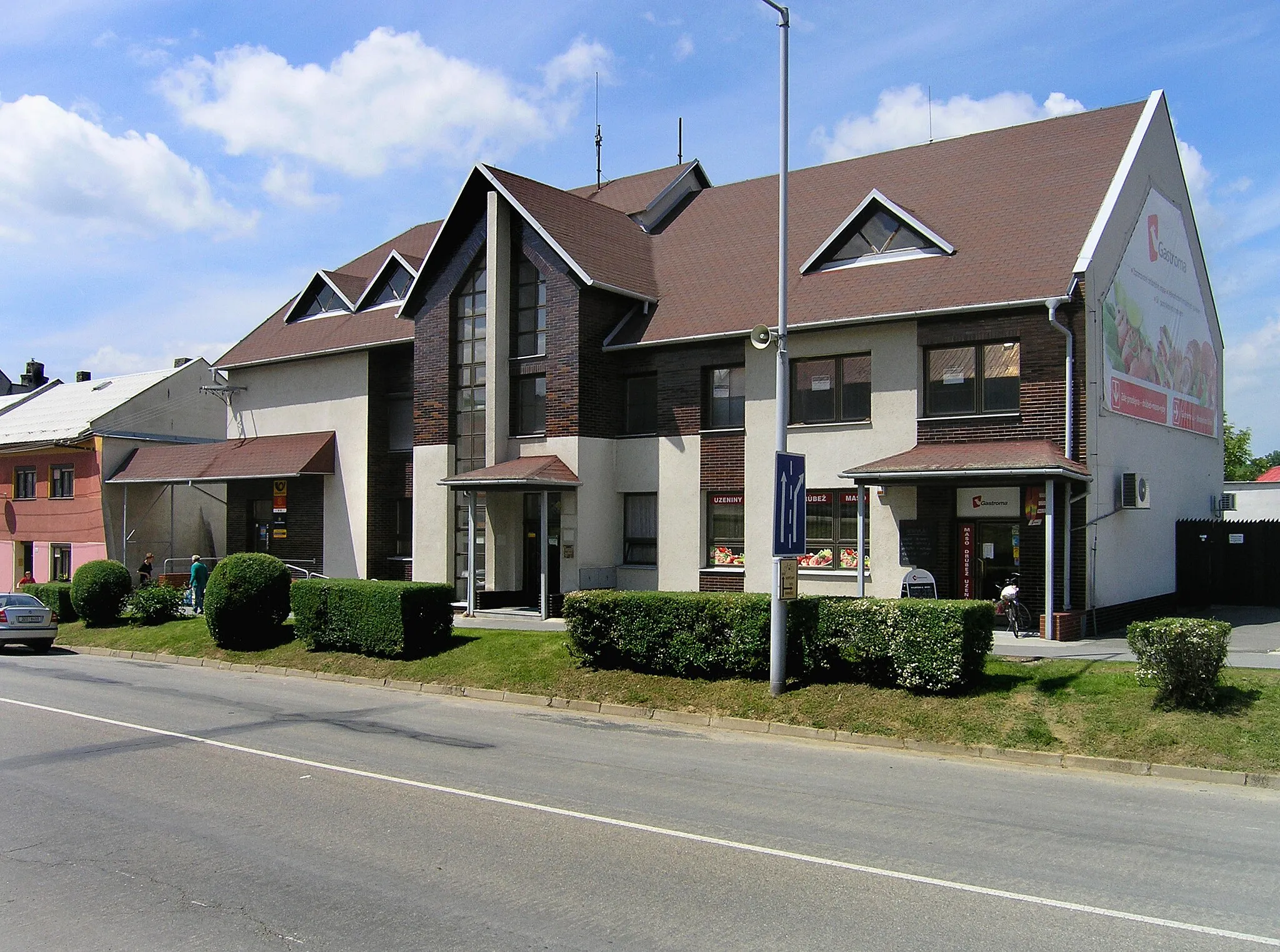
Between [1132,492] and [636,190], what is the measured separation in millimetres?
16170

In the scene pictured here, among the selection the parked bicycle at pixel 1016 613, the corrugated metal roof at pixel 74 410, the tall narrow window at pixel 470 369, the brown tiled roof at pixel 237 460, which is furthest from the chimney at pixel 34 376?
the parked bicycle at pixel 1016 613

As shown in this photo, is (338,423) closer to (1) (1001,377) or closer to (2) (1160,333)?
(1) (1001,377)

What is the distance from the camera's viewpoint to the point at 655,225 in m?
28.6

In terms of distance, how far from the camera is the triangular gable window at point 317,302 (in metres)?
31.5

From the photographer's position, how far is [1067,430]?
60.8 feet

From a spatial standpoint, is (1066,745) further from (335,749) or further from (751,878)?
(335,749)

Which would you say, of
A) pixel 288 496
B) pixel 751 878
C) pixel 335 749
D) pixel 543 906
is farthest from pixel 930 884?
pixel 288 496

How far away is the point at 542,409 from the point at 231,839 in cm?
1761

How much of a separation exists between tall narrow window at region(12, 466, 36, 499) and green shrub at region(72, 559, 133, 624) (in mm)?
13824

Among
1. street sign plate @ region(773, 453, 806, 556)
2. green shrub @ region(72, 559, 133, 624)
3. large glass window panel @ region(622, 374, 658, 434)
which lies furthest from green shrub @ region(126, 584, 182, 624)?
street sign plate @ region(773, 453, 806, 556)

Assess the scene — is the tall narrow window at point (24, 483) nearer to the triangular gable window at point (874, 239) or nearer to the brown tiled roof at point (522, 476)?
the brown tiled roof at point (522, 476)

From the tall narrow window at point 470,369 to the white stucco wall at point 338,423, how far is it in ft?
14.0

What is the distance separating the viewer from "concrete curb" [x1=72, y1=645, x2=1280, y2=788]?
10.3m

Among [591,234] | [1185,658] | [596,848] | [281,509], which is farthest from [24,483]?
[1185,658]
